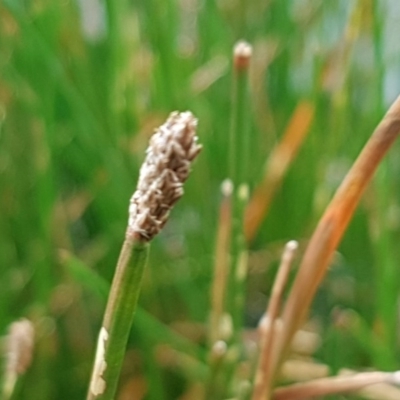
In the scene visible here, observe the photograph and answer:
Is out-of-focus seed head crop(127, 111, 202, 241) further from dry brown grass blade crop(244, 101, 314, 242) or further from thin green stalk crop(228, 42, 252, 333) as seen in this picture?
dry brown grass blade crop(244, 101, 314, 242)

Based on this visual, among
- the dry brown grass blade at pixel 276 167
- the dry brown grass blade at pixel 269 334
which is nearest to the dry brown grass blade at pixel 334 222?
the dry brown grass blade at pixel 269 334

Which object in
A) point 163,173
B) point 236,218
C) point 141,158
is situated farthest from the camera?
point 141,158

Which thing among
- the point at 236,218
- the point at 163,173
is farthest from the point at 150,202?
the point at 236,218

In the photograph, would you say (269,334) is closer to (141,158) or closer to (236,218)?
(236,218)

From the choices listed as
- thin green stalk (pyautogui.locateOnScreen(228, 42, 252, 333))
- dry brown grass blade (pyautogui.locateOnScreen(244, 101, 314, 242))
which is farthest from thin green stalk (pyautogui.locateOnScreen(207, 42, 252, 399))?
dry brown grass blade (pyautogui.locateOnScreen(244, 101, 314, 242))

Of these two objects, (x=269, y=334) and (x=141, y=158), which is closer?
(x=269, y=334)

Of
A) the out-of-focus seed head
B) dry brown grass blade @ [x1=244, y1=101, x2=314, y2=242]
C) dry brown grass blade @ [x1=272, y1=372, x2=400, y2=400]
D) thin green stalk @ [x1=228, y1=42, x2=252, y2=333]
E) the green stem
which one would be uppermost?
dry brown grass blade @ [x1=244, y1=101, x2=314, y2=242]

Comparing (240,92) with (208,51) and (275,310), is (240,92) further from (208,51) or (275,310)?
(208,51)
